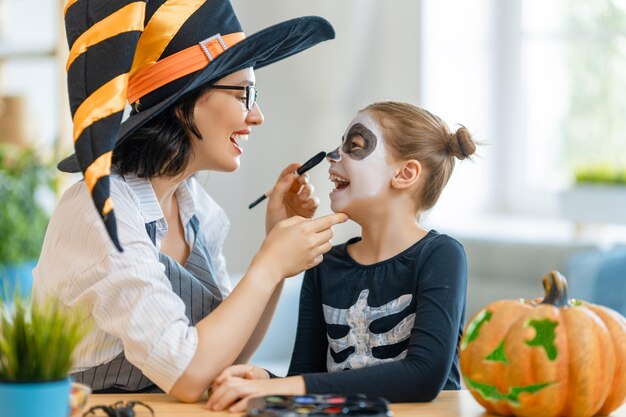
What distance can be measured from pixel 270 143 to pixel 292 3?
1.88ft

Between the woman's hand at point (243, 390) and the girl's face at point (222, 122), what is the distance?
1.74 feet

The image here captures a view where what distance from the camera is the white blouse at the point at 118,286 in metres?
1.48

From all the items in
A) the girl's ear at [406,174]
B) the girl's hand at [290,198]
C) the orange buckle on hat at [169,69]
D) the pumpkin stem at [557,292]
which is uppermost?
the orange buckle on hat at [169,69]

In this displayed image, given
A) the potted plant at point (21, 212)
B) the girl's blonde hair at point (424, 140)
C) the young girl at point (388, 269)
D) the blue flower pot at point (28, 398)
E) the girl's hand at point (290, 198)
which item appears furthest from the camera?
the potted plant at point (21, 212)

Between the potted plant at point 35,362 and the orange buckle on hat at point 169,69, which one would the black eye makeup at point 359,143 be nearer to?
the orange buckle on hat at point 169,69

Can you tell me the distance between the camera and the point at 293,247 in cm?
162

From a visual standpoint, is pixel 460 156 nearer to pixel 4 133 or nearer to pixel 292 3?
pixel 292 3

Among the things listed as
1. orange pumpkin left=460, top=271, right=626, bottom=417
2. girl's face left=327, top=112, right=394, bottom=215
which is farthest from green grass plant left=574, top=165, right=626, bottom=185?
orange pumpkin left=460, top=271, right=626, bottom=417

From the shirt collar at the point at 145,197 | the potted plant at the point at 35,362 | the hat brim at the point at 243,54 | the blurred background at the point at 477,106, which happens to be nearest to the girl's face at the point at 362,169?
the hat brim at the point at 243,54

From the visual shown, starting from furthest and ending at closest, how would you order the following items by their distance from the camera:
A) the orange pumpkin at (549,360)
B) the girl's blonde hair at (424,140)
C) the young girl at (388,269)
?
the girl's blonde hair at (424,140), the young girl at (388,269), the orange pumpkin at (549,360)

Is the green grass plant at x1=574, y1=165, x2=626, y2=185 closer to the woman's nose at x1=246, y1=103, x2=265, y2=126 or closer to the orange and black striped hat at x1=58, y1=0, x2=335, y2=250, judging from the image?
the orange and black striped hat at x1=58, y1=0, x2=335, y2=250

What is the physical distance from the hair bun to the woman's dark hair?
477 mm

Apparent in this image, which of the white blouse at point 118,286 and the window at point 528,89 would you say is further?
the window at point 528,89

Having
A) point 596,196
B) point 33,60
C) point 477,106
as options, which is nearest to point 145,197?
point 596,196
